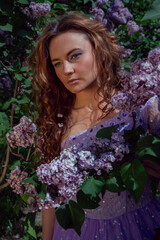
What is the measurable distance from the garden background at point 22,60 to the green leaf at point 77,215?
0.33 feet

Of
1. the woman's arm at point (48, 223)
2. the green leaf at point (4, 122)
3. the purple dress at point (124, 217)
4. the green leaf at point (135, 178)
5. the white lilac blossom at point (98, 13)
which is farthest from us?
the white lilac blossom at point (98, 13)

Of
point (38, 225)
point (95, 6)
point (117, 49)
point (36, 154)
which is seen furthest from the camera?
point (38, 225)

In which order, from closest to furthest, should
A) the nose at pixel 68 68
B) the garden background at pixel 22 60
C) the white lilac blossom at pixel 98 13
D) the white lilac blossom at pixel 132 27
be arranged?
1. the nose at pixel 68 68
2. the garden background at pixel 22 60
3. the white lilac blossom at pixel 98 13
4. the white lilac blossom at pixel 132 27

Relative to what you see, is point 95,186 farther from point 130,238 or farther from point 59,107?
point 59,107

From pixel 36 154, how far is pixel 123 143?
1022 mm

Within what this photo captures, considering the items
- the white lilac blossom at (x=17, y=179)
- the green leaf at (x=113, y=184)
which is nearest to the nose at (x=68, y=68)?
the white lilac blossom at (x=17, y=179)

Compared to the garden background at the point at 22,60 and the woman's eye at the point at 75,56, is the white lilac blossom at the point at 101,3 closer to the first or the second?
the garden background at the point at 22,60

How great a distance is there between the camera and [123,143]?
79cm

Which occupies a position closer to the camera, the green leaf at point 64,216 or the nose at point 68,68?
the green leaf at point 64,216

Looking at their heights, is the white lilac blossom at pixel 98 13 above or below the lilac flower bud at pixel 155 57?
below

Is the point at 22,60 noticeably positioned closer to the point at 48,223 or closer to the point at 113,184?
the point at 48,223

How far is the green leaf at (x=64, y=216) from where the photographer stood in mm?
733

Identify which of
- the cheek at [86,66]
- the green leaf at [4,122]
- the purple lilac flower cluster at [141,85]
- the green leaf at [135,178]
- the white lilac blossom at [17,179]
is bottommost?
the green leaf at [4,122]

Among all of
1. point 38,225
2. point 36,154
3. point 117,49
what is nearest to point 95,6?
point 117,49
